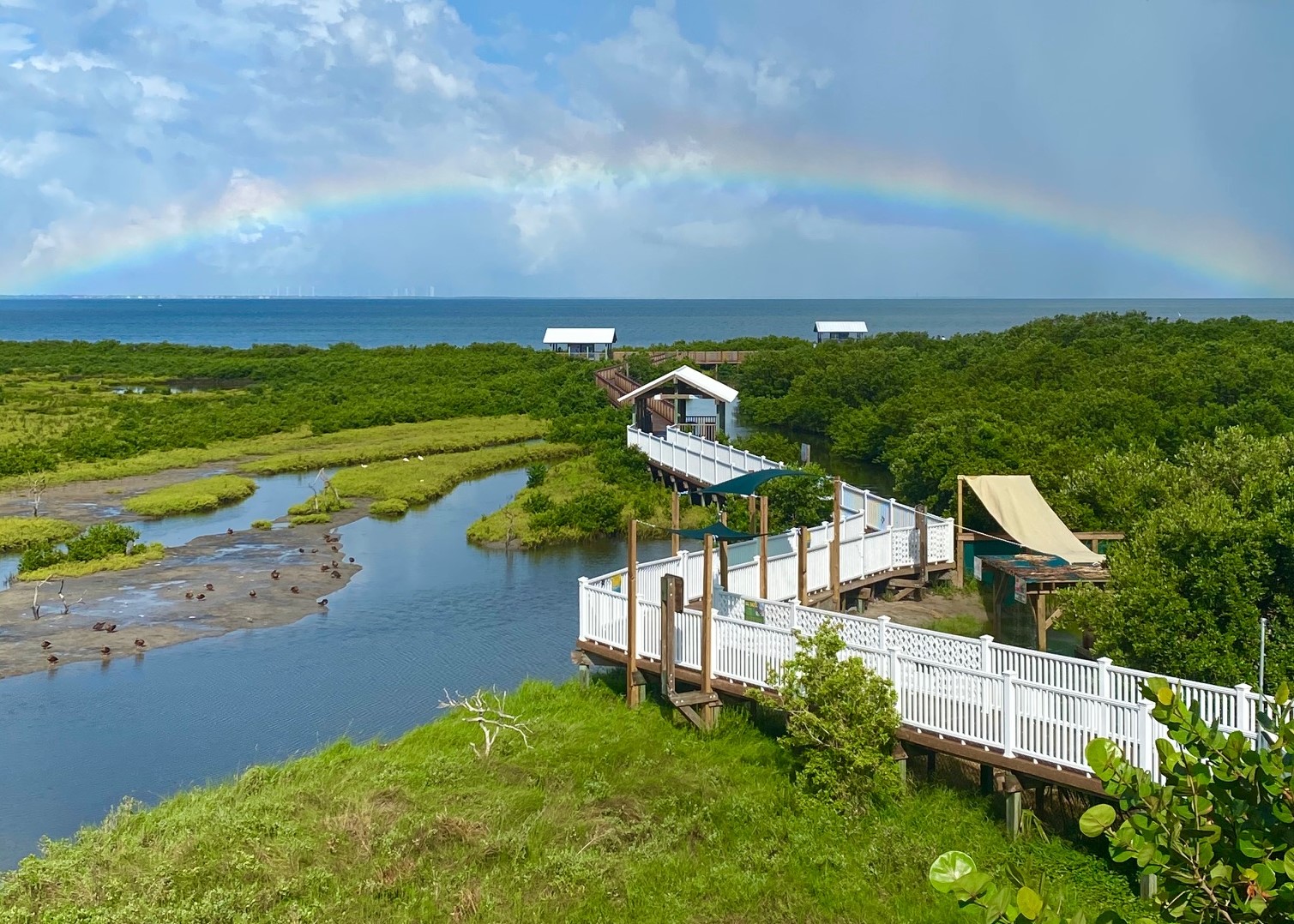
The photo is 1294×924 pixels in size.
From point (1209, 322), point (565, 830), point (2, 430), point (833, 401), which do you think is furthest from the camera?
point (1209, 322)

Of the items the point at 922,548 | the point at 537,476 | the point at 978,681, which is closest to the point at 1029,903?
the point at 978,681

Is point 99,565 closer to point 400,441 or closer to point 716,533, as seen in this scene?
point 716,533

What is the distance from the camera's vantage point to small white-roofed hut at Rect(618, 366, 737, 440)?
39.3 meters

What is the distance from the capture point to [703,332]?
636 ft

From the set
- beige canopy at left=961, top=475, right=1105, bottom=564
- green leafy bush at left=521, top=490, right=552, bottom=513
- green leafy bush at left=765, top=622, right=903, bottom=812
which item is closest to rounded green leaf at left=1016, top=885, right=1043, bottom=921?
green leafy bush at left=765, top=622, right=903, bottom=812

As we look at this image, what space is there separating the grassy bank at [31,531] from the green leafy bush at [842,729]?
2569 cm

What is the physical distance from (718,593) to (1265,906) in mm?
13636

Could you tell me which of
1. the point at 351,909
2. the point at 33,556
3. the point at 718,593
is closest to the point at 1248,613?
the point at 718,593

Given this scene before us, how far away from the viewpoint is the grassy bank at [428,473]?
40.8 meters

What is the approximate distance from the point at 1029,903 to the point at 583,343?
300 feet

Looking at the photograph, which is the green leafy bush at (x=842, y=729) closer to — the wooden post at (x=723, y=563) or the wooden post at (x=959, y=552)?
the wooden post at (x=723, y=563)

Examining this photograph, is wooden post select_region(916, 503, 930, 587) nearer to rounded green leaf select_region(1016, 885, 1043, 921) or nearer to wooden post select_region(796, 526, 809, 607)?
wooden post select_region(796, 526, 809, 607)

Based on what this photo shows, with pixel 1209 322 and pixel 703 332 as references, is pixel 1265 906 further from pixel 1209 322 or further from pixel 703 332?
pixel 703 332

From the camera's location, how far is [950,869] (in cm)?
Result: 362
